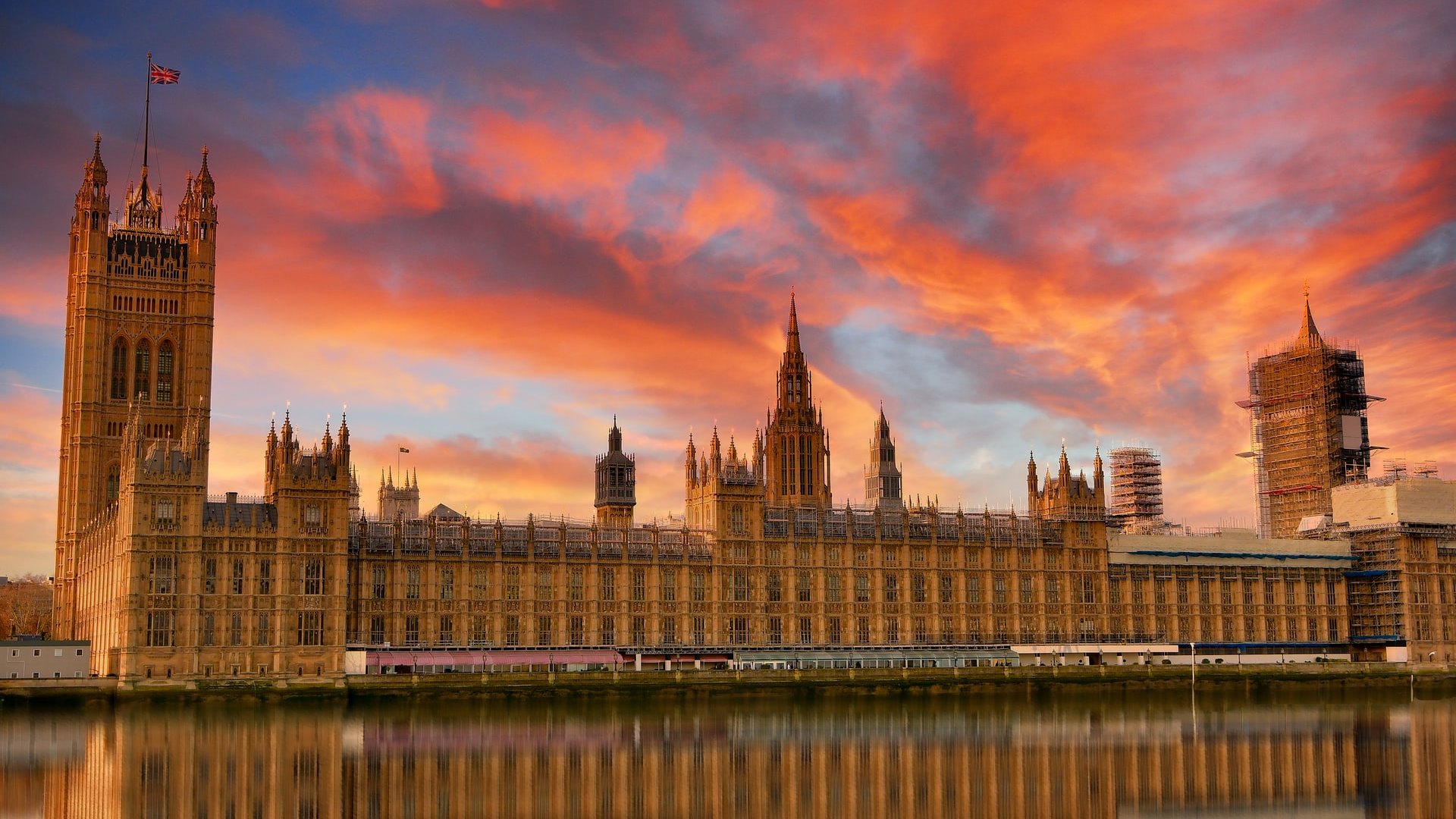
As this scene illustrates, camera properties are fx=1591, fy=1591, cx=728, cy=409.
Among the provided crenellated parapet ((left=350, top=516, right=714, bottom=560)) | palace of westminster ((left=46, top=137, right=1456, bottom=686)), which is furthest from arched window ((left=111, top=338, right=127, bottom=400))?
crenellated parapet ((left=350, top=516, right=714, bottom=560))

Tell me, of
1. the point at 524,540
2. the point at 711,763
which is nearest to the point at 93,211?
the point at 524,540

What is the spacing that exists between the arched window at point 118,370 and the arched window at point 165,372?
10.7 ft

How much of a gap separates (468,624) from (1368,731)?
250 feet

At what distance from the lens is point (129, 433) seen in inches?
5472

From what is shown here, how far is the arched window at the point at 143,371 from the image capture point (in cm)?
16462

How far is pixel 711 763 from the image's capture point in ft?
262

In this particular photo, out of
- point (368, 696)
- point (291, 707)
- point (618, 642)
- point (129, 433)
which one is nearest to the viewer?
point (291, 707)

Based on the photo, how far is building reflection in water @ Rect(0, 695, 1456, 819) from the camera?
219 ft

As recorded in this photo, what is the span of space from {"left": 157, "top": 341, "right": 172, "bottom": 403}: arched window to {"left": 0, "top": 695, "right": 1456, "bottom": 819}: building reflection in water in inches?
2409

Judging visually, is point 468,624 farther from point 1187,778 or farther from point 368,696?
point 1187,778

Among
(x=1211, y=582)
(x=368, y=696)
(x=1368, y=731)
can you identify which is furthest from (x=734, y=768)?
(x=1211, y=582)

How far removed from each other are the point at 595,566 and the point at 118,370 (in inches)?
2214

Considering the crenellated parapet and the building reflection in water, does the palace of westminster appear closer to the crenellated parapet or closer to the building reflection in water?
the crenellated parapet

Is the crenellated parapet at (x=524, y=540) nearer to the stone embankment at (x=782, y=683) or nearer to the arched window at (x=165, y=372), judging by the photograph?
the stone embankment at (x=782, y=683)
